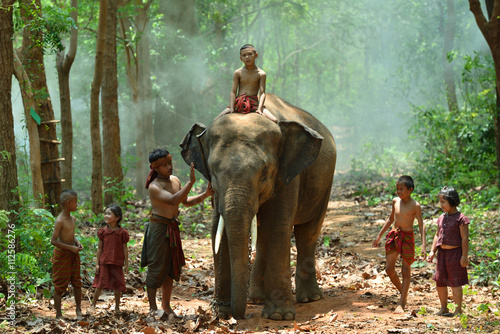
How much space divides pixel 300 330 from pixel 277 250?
1.03 metres

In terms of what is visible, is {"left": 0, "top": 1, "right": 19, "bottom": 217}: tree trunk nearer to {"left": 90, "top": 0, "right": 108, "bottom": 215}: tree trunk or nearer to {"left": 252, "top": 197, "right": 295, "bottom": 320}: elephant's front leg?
{"left": 252, "top": 197, "right": 295, "bottom": 320}: elephant's front leg

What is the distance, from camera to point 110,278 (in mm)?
6234

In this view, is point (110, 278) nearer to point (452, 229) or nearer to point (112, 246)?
point (112, 246)

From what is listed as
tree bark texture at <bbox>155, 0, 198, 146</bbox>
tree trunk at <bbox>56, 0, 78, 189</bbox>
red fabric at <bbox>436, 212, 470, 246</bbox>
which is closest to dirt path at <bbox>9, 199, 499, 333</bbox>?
red fabric at <bbox>436, 212, 470, 246</bbox>

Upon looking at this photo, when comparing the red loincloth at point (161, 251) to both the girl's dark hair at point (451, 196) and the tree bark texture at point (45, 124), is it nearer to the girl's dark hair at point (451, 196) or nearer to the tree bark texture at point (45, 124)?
the girl's dark hair at point (451, 196)

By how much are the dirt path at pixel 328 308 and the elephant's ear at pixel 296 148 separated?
1667 mm

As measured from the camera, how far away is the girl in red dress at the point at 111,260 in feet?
20.3

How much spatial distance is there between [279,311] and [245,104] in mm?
2405

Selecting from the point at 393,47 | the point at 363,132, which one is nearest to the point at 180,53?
the point at 393,47

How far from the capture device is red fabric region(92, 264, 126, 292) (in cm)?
619

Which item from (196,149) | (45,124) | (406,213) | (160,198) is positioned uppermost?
(45,124)

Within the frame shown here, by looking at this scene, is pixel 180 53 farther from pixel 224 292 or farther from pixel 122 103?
pixel 224 292

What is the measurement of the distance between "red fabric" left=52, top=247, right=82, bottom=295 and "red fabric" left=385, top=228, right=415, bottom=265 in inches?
138

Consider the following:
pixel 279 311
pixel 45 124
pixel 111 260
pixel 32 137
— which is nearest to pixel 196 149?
pixel 111 260
